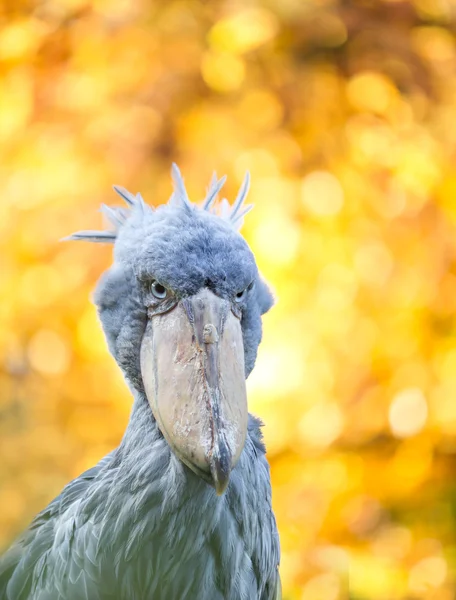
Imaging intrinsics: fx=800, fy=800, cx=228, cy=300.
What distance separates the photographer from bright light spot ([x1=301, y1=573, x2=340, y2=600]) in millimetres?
3424

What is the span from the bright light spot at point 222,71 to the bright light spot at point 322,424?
1.38 m

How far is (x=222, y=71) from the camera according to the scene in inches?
126

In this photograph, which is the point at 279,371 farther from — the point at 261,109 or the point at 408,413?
the point at 261,109

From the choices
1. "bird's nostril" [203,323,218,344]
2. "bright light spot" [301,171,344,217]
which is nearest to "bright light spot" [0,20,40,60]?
"bright light spot" [301,171,344,217]

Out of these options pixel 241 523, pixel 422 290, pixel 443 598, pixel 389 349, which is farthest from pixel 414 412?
pixel 241 523

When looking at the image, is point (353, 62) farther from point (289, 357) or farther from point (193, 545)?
point (193, 545)

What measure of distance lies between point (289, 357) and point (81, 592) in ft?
6.34

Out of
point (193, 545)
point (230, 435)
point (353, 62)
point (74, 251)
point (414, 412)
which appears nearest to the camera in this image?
point (230, 435)

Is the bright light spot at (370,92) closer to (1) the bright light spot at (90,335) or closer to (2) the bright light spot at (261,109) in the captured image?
(2) the bright light spot at (261,109)

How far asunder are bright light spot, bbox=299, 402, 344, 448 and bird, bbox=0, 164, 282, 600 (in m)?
1.72

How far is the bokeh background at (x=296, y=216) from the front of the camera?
3.05 m

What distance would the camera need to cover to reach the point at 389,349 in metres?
3.46

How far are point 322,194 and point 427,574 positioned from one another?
1.85 m

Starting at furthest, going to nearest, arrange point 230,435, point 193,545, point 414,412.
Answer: point 414,412
point 193,545
point 230,435
